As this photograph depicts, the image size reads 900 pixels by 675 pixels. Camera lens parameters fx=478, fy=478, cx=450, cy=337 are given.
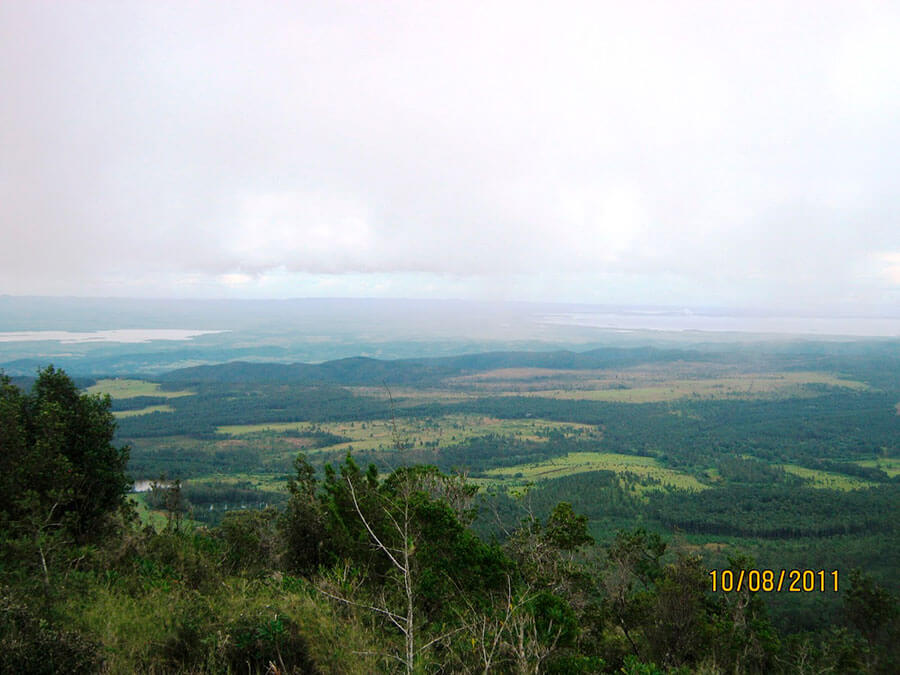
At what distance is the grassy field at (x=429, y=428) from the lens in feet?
213

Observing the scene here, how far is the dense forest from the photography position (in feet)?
18.5

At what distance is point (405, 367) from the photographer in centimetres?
12925

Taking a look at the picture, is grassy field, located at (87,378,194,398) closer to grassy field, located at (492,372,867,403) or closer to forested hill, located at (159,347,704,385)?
forested hill, located at (159,347,704,385)

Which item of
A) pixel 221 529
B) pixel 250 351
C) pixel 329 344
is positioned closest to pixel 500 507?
pixel 221 529

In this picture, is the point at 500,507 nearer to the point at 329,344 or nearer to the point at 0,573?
the point at 0,573

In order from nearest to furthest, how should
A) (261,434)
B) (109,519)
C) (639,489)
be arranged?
(109,519) → (639,489) → (261,434)

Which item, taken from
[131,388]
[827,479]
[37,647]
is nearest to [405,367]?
[131,388]

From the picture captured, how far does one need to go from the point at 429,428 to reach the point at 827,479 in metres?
48.6

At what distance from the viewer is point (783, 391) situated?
337 ft

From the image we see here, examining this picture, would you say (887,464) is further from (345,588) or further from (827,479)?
(345,588)

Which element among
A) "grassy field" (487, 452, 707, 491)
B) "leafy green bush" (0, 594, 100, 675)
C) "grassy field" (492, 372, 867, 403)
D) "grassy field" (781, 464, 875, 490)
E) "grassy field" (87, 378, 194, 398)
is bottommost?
"grassy field" (487, 452, 707, 491)

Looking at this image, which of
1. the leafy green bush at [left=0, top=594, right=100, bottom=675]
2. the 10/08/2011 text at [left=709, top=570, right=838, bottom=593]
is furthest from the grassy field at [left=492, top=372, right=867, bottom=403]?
the leafy green bush at [left=0, top=594, right=100, bottom=675]

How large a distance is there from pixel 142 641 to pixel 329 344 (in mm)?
174906

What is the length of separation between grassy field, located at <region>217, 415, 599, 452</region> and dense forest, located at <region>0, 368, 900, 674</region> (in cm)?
4545
